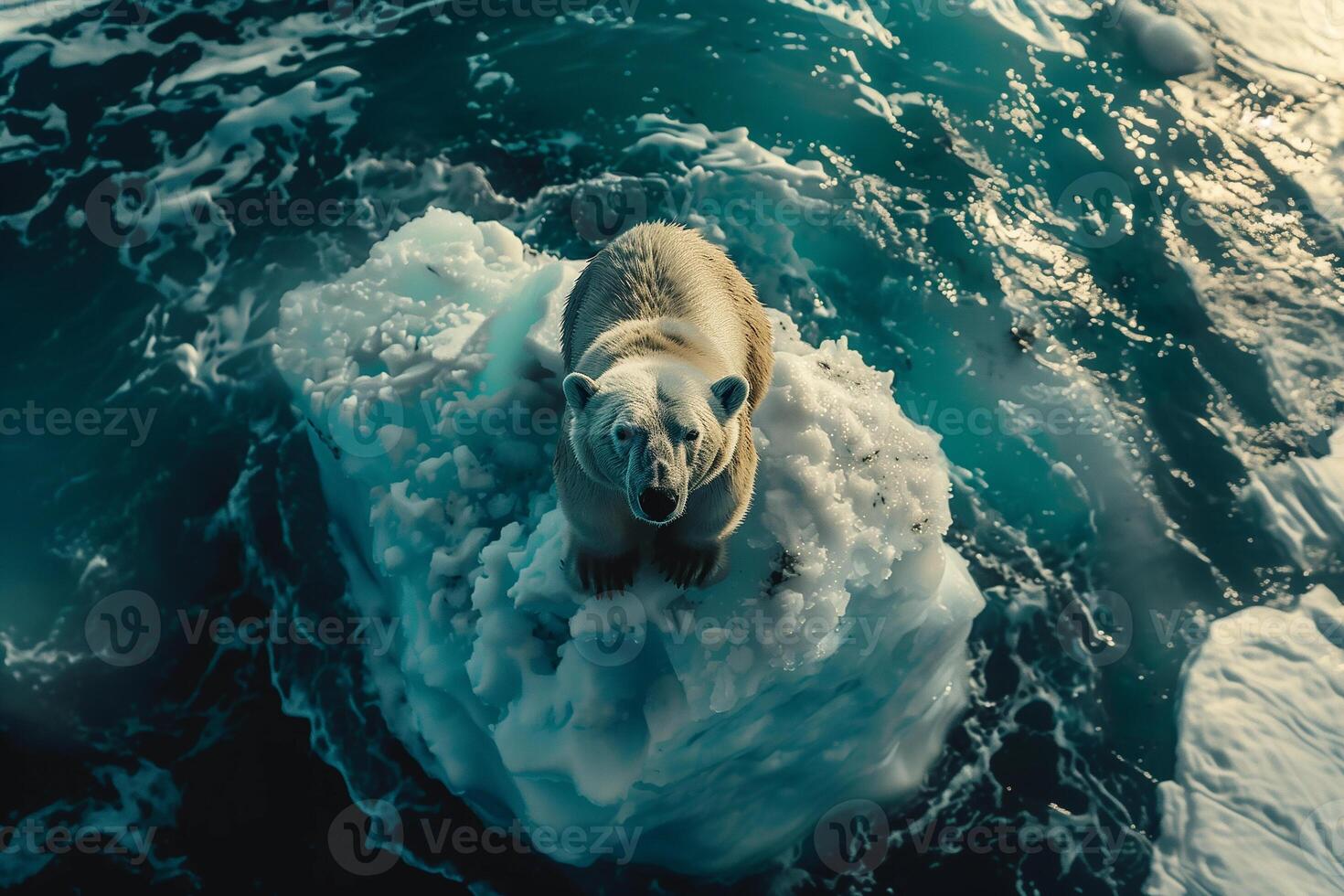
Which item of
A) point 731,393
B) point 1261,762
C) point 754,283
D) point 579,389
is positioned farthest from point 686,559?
point 1261,762

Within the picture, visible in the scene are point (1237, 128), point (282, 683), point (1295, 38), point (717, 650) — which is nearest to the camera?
point (717, 650)

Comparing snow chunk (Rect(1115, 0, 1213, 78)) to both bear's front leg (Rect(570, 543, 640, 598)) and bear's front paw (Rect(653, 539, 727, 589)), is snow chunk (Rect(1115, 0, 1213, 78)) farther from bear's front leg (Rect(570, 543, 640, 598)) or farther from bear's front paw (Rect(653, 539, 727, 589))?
bear's front leg (Rect(570, 543, 640, 598))

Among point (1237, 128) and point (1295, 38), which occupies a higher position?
point (1295, 38)

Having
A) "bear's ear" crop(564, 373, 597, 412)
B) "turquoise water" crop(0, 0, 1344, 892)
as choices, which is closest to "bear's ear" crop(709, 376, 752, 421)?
"bear's ear" crop(564, 373, 597, 412)

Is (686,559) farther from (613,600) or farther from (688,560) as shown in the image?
(613,600)

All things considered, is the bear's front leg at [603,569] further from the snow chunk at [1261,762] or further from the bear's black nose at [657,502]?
the snow chunk at [1261,762]

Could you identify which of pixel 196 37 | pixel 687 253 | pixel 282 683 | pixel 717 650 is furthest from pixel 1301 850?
pixel 196 37

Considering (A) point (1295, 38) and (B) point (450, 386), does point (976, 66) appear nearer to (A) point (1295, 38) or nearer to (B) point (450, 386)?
(A) point (1295, 38)
